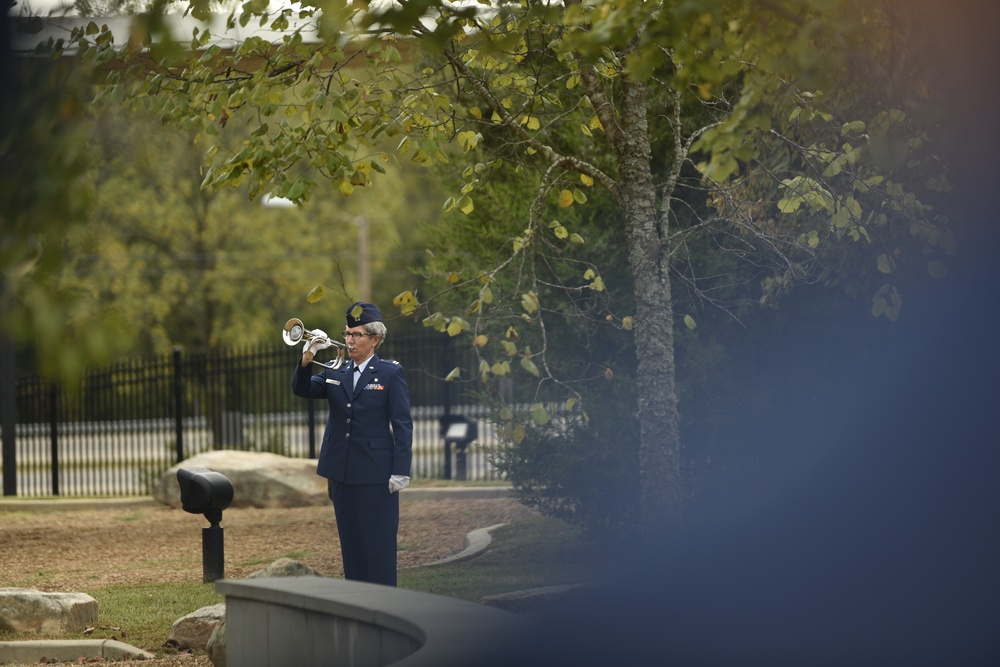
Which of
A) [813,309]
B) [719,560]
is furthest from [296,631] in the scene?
[813,309]

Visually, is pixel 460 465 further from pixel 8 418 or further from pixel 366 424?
pixel 366 424

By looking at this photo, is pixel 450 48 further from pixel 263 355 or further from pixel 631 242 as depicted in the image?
pixel 263 355

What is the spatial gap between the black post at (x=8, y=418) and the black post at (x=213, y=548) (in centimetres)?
754

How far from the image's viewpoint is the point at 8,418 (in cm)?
1641

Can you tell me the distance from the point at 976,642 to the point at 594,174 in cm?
387

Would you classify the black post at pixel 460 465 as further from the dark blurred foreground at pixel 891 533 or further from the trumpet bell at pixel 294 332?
the trumpet bell at pixel 294 332

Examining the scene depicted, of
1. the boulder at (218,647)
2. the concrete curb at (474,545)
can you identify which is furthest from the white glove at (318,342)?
the concrete curb at (474,545)

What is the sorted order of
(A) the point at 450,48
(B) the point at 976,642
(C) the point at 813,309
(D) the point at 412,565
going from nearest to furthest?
(B) the point at 976,642, (A) the point at 450,48, (C) the point at 813,309, (D) the point at 412,565

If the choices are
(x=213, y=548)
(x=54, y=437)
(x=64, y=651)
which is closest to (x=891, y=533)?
(x=64, y=651)

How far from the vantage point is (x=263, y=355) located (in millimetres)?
17953

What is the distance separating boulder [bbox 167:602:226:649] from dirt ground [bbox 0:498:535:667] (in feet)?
7.25

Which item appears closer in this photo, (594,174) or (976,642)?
(976,642)

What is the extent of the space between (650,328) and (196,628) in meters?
3.29

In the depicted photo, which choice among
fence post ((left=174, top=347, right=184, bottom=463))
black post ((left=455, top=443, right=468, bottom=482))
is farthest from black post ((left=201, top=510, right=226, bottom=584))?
fence post ((left=174, top=347, right=184, bottom=463))
